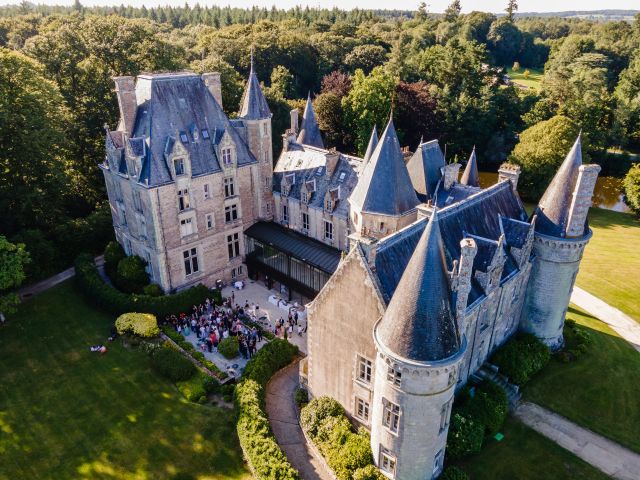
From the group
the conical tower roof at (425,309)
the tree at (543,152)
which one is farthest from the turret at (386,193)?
the tree at (543,152)

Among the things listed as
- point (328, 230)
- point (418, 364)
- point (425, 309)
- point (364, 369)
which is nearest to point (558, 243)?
point (364, 369)

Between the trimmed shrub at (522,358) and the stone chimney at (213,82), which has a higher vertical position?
the stone chimney at (213,82)

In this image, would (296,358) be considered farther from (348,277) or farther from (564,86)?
(564,86)

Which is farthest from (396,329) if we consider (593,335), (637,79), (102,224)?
(637,79)

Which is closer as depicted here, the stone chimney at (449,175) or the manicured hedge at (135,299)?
the manicured hedge at (135,299)

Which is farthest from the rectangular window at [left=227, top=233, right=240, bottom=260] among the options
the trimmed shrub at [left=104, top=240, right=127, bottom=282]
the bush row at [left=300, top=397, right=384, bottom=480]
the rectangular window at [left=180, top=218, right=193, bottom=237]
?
the bush row at [left=300, top=397, right=384, bottom=480]

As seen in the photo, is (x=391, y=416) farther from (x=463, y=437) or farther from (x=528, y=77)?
(x=528, y=77)

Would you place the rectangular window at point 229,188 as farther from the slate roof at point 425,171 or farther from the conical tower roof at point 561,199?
the conical tower roof at point 561,199

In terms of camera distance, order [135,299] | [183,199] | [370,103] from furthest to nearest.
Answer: [370,103]
[183,199]
[135,299]
